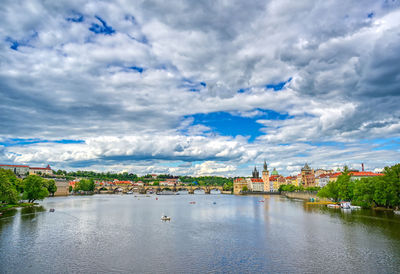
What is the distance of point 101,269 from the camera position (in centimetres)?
2748

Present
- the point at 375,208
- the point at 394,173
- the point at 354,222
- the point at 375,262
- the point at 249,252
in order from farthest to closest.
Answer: the point at 375,208 → the point at 394,173 → the point at 354,222 → the point at 249,252 → the point at 375,262

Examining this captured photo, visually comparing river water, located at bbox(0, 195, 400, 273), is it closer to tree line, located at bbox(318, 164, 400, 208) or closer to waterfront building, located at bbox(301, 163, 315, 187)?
tree line, located at bbox(318, 164, 400, 208)

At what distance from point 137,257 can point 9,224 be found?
101 ft

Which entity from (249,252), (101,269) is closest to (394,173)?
(249,252)

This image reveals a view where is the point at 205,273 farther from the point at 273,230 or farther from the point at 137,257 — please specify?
the point at 273,230

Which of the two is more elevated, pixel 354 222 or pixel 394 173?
pixel 394 173

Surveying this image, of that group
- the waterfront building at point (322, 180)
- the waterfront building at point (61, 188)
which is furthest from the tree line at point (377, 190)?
the waterfront building at point (61, 188)

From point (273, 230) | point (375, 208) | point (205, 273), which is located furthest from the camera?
point (375, 208)

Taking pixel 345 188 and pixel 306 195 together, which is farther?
pixel 306 195

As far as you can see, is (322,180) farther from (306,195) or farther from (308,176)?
(306,195)

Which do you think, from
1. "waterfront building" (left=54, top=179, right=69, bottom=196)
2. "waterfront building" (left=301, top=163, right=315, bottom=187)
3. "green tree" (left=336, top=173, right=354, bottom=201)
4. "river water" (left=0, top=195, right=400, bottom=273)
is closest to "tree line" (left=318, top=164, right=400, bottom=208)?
"green tree" (left=336, top=173, right=354, bottom=201)

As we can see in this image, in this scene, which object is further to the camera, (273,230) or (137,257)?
(273,230)

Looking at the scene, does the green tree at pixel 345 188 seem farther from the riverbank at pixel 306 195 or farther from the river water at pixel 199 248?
the river water at pixel 199 248

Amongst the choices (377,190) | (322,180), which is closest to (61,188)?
(322,180)
